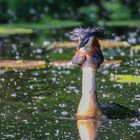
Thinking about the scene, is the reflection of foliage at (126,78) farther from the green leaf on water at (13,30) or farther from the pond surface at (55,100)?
the green leaf on water at (13,30)

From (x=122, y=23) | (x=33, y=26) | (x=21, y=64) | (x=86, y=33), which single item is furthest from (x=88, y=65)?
(x=122, y=23)

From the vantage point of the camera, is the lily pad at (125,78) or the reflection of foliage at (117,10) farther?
the reflection of foliage at (117,10)

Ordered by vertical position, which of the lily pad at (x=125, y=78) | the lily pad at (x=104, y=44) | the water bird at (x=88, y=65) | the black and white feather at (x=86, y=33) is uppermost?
the black and white feather at (x=86, y=33)

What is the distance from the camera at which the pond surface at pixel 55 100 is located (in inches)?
306

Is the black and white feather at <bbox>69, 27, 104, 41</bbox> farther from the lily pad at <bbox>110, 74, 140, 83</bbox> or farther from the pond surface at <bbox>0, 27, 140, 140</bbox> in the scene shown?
the lily pad at <bbox>110, 74, 140, 83</bbox>

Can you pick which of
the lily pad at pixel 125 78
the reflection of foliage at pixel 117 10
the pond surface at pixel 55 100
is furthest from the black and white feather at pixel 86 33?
the reflection of foliage at pixel 117 10

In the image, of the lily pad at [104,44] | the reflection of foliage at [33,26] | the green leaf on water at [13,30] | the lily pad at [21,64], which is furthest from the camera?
the reflection of foliage at [33,26]

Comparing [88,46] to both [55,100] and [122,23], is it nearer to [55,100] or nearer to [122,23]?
[55,100]

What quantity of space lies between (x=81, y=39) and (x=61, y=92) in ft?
7.42

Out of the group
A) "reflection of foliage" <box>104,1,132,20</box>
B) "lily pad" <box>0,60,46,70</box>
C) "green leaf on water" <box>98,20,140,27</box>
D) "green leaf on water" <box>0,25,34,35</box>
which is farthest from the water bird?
"reflection of foliage" <box>104,1,132,20</box>

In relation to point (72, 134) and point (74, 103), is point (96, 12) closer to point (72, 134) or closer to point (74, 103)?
point (74, 103)

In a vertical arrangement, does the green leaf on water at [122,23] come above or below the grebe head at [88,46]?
below

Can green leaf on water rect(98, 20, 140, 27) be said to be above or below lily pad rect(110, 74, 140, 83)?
below

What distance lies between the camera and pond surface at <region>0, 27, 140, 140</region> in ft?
25.5
